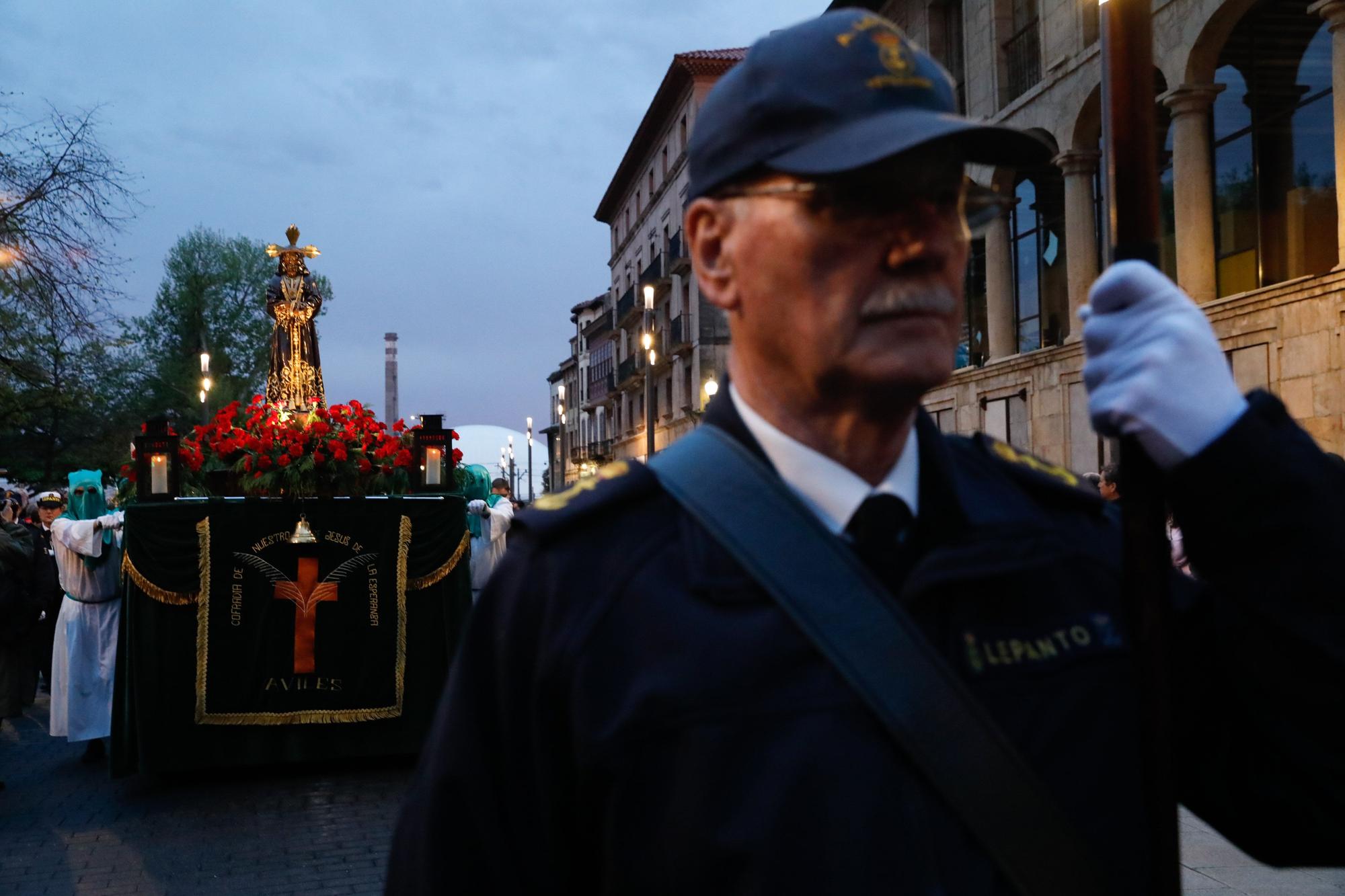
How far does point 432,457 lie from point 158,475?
188 cm

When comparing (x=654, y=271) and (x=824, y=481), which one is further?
(x=654, y=271)

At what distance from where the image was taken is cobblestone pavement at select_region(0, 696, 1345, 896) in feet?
17.4

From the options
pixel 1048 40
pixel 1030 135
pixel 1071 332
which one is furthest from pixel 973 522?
pixel 1048 40

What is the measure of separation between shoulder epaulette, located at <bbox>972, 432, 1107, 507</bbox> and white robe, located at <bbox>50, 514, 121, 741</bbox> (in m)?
8.19

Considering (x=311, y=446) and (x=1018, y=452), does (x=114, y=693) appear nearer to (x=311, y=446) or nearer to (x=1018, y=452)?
(x=311, y=446)

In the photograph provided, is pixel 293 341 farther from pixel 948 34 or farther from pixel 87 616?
pixel 948 34

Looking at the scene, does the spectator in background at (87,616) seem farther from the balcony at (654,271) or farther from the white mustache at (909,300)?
the balcony at (654,271)

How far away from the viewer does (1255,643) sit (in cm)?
138

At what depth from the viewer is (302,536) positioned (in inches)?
300

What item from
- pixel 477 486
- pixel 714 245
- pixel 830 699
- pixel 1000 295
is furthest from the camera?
pixel 1000 295

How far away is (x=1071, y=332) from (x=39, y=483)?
29.7 metres

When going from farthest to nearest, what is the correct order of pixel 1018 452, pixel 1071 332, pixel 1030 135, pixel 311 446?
1. pixel 1071 332
2. pixel 311 446
3. pixel 1018 452
4. pixel 1030 135

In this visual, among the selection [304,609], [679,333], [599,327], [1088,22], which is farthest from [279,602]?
[599,327]

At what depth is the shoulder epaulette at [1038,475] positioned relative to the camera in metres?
1.56
